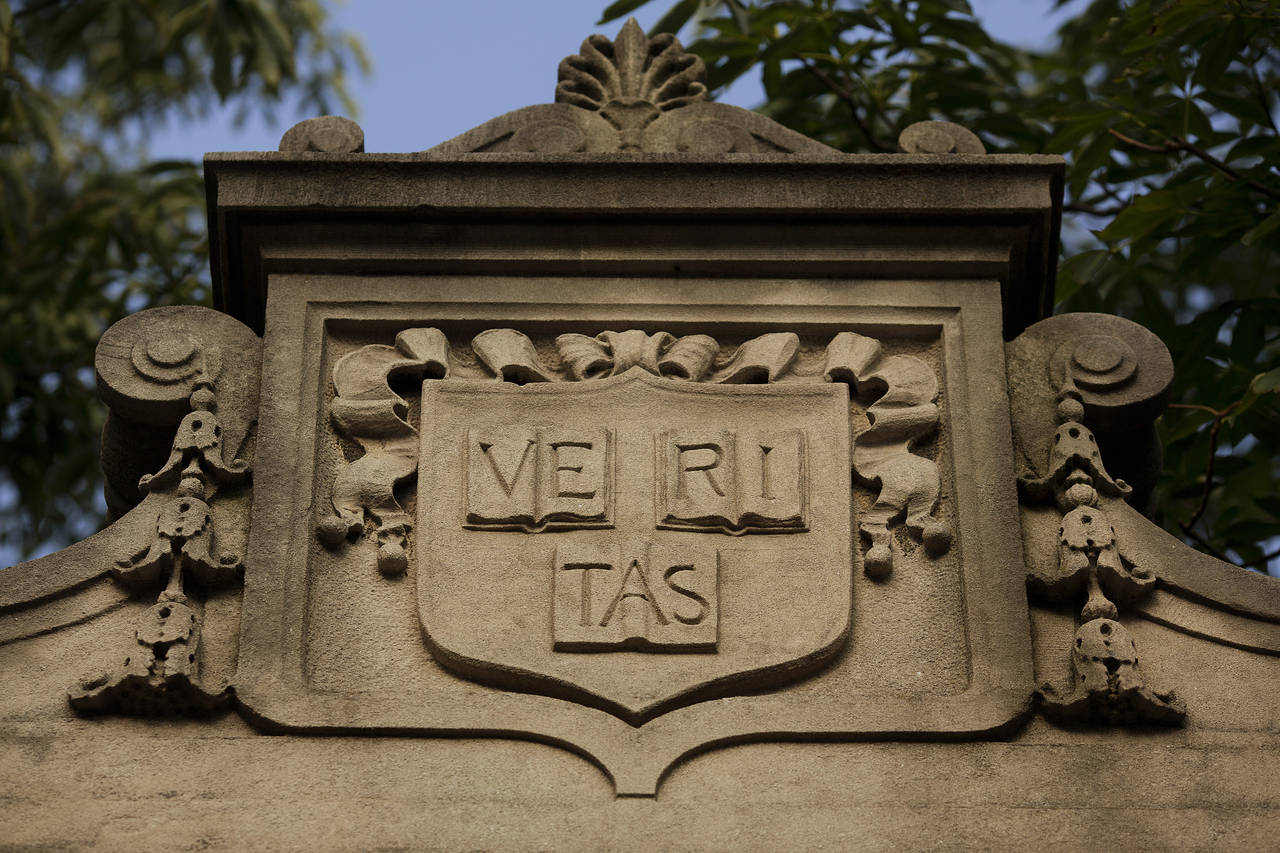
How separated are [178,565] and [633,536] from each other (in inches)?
44.8

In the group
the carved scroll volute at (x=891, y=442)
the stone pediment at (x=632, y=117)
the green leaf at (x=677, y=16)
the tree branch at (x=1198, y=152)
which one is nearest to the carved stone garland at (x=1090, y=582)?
the carved scroll volute at (x=891, y=442)

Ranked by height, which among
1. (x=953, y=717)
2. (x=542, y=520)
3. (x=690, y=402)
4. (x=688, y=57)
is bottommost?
(x=953, y=717)

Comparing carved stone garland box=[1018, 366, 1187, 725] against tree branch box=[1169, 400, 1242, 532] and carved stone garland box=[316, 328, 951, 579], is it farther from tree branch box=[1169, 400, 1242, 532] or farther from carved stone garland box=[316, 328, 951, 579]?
tree branch box=[1169, 400, 1242, 532]

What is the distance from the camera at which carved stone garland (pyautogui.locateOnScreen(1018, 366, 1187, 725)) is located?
520 centimetres

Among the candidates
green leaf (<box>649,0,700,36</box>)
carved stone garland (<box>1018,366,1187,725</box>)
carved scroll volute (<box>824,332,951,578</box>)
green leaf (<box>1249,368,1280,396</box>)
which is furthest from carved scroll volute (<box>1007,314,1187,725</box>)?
green leaf (<box>649,0,700,36</box>)

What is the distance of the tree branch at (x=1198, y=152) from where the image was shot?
717 centimetres

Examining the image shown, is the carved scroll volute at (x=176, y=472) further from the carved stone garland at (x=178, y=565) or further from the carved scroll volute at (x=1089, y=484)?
the carved scroll volute at (x=1089, y=484)

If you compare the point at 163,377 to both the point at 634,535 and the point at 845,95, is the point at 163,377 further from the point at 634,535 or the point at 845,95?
the point at 845,95

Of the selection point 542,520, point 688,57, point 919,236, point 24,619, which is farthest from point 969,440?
point 24,619

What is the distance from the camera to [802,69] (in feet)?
28.0

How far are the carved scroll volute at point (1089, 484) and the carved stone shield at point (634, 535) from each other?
1.74 ft

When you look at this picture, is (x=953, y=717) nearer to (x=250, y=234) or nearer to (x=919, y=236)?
(x=919, y=236)

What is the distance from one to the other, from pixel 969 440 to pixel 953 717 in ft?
2.81

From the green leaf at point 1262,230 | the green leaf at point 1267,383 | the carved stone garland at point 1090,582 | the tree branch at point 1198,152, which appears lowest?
the carved stone garland at point 1090,582
